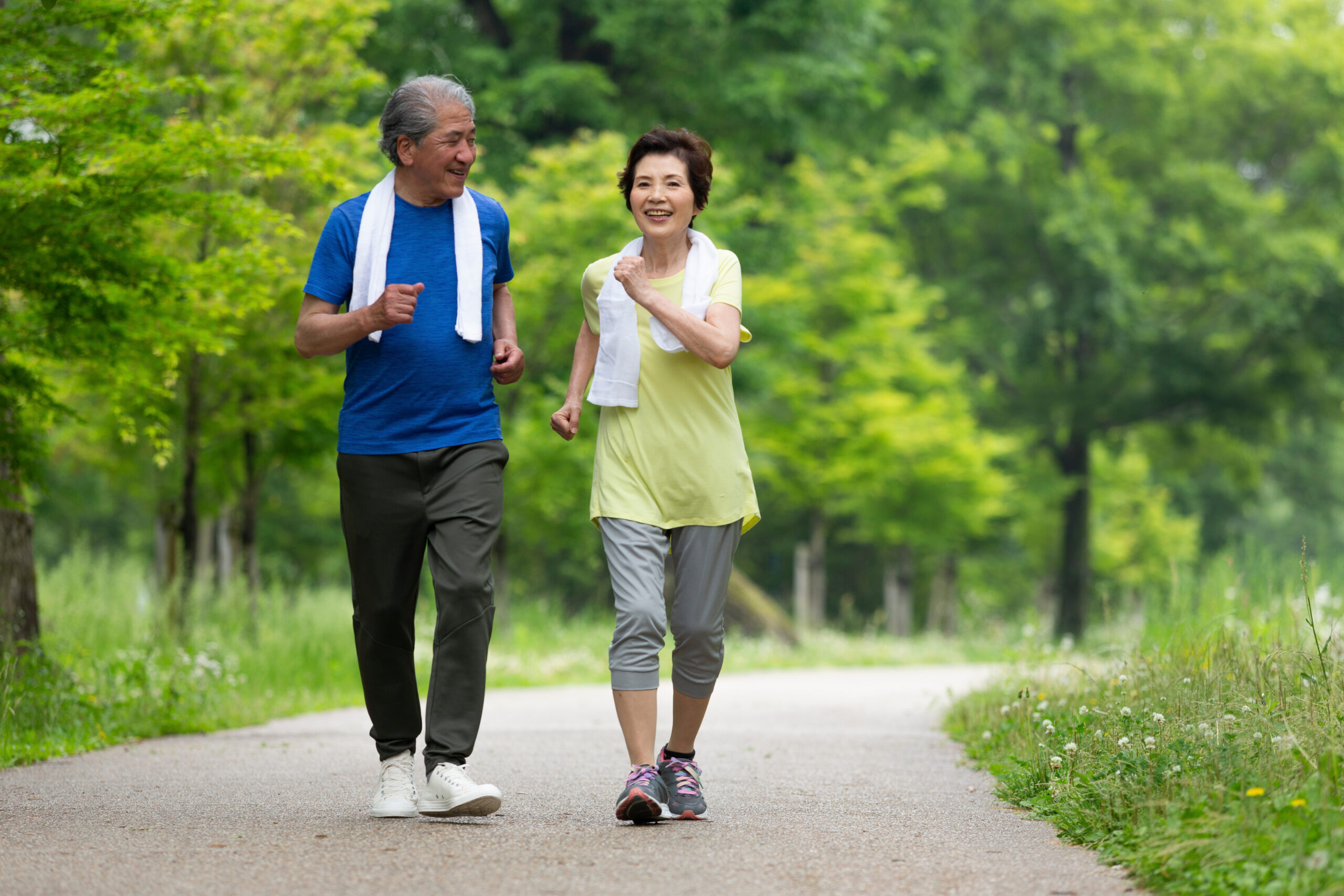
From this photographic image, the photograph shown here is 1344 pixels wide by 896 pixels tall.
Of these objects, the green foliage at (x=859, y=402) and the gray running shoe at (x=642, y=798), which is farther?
the green foliage at (x=859, y=402)

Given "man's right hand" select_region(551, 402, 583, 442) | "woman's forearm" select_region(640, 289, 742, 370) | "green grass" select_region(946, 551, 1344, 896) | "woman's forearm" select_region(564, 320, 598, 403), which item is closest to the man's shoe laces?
"man's right hand" select_region(551, 402, 583, 442)

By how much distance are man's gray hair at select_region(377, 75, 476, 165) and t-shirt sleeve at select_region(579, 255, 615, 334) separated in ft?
2.03

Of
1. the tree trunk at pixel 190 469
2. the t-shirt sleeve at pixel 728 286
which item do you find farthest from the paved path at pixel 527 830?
the tree trunk at pixel 190 469

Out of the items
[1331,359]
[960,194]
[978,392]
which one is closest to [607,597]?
[978,392]

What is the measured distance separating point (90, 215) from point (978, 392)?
26.4 metres

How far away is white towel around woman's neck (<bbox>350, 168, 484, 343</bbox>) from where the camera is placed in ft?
14.0

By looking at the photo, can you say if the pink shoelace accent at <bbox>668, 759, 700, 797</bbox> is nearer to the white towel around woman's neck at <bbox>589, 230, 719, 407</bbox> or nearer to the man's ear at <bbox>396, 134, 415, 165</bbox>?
the white towel around woman's neck at <bbox>589, 230, 719, 407</bbox>

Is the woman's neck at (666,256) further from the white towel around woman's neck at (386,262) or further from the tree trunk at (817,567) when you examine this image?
the tree trunk at (817,567)

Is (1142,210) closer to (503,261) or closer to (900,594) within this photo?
(900,594)

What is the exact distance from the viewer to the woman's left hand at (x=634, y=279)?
420 cm

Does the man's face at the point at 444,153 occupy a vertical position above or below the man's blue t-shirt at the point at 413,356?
above

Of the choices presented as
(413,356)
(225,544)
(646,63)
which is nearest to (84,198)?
(413,356)

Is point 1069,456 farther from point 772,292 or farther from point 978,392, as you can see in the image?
point 772,292

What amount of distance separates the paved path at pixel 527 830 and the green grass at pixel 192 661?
A: 1.41ft
